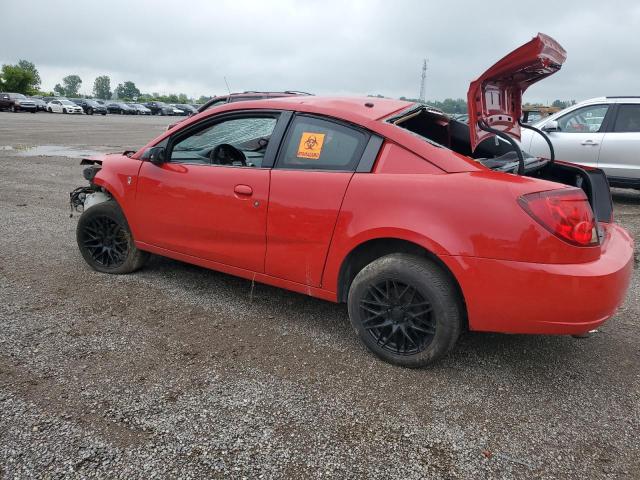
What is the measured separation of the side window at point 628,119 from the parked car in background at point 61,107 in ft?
156

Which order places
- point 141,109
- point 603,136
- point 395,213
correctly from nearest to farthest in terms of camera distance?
1. point 395,213
2. point 603,136
3. point 141,109

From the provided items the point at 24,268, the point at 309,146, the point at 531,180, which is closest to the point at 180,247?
the point at 309,146

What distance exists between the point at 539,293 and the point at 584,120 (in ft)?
22.1

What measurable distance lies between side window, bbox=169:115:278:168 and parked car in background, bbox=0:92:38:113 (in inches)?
1799

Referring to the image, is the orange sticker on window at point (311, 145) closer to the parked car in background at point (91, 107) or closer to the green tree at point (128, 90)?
the parked car in background at point (91, 107)

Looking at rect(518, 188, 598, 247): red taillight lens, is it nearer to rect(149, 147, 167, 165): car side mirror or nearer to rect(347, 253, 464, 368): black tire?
rect(347, 253, 464, 368): black tire

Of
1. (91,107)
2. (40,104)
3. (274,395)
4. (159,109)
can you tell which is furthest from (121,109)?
(274,395)

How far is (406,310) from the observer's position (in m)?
2.72

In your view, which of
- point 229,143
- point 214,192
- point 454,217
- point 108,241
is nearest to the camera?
point 454,217

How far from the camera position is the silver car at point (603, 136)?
24.4 feet

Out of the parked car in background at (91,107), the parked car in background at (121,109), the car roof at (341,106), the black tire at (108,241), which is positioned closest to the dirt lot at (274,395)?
the black tire at (108,241)

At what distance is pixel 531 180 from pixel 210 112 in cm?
222

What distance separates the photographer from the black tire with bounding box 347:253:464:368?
259cm

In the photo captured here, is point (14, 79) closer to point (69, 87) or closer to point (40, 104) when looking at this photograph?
point (40, 104)
